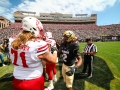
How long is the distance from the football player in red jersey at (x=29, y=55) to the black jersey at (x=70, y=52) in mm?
1648

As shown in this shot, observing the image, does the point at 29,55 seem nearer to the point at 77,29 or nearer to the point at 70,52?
the point at 70,52

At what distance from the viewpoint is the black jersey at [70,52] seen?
11.2ft

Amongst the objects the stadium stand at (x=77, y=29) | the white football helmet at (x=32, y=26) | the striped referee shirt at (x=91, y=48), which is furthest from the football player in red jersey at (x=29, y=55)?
the stadium stand at (x=77, y=29)

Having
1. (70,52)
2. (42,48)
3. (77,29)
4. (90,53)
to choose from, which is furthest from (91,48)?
(77,29)

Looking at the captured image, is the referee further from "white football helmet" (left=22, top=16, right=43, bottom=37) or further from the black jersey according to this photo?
"white football helmet" (left=22, top=16, right=43, bottom=37)

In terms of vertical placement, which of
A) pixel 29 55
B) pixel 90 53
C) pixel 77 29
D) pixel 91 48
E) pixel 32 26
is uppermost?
pixel 77 29

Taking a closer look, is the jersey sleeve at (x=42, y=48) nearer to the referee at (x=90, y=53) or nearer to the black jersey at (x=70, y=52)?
the black jersey at (x=70, y=52)

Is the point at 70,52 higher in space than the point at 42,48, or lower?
lower

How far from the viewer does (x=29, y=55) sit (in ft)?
5.45

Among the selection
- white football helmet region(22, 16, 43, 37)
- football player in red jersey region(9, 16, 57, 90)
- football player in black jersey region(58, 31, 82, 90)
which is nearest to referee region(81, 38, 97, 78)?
football player in black jersey region(58, 31, 82, 90)

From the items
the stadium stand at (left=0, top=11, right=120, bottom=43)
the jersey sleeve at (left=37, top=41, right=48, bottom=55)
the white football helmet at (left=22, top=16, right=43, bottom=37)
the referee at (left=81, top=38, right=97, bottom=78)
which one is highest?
the stadium stand at (left=0, top=11, right=120, bottom=43)

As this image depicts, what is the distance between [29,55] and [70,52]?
1.95m

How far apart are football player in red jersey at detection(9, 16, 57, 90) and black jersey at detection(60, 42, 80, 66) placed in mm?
1648

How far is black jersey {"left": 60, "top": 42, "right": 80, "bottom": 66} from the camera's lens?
11.2 ft
